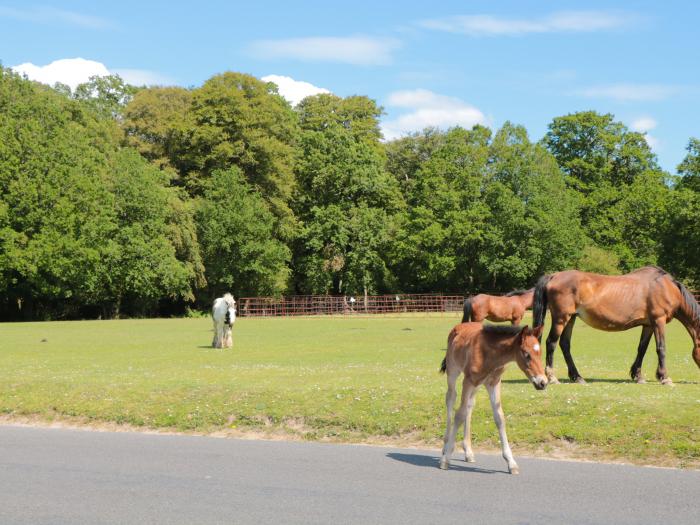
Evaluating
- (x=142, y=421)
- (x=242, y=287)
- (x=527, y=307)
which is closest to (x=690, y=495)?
(x=142, y=421)

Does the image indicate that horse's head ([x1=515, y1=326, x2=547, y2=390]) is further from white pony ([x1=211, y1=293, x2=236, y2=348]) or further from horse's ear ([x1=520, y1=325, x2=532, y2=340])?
white pony ([x1=211, y1=293, x2=236, y2=348])

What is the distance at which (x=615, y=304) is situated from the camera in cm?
1738

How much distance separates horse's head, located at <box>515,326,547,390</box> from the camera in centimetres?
987

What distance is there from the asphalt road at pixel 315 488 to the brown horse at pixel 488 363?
0.40 meters

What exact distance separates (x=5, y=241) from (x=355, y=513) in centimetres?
5557

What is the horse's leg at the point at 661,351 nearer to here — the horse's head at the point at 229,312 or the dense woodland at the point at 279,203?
the horse's head at the point at 229,312

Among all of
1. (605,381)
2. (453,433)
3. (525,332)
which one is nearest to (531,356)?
(525,332)

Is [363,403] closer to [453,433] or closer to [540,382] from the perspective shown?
[453,433]

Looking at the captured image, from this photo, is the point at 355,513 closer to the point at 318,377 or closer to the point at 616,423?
the point at 616,423

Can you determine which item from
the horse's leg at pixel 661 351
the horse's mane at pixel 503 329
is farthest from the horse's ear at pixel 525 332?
the horse's leg at pixel 661 351

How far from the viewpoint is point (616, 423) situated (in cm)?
1238

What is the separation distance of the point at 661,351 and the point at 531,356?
8.12 m

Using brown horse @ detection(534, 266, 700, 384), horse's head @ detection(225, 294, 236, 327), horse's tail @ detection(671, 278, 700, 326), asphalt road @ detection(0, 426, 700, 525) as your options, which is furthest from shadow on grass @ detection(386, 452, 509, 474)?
horse's head @ detection(225, 294, 236, 327)

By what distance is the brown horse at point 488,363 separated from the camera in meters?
10.2
